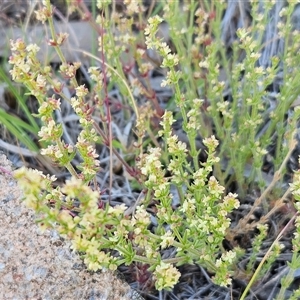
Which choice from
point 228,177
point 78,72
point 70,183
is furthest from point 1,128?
point 70,183

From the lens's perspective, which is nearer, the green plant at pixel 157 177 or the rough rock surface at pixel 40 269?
the green plant at pixel 157 177

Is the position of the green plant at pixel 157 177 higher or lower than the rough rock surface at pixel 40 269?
higher

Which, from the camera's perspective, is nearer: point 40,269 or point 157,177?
point 157,177

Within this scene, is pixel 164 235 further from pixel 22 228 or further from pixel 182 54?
pixel 182 54

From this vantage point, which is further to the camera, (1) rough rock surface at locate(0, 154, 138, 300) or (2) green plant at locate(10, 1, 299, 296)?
(1) rough rock surface at locate(0, 154, 138, 300)

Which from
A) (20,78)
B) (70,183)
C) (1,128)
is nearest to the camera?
(70,183)

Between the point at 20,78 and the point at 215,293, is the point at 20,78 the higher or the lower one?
the higher one

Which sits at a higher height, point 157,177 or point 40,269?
point 157,177

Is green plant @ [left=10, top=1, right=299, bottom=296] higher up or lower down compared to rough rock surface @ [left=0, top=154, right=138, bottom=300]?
higher up
